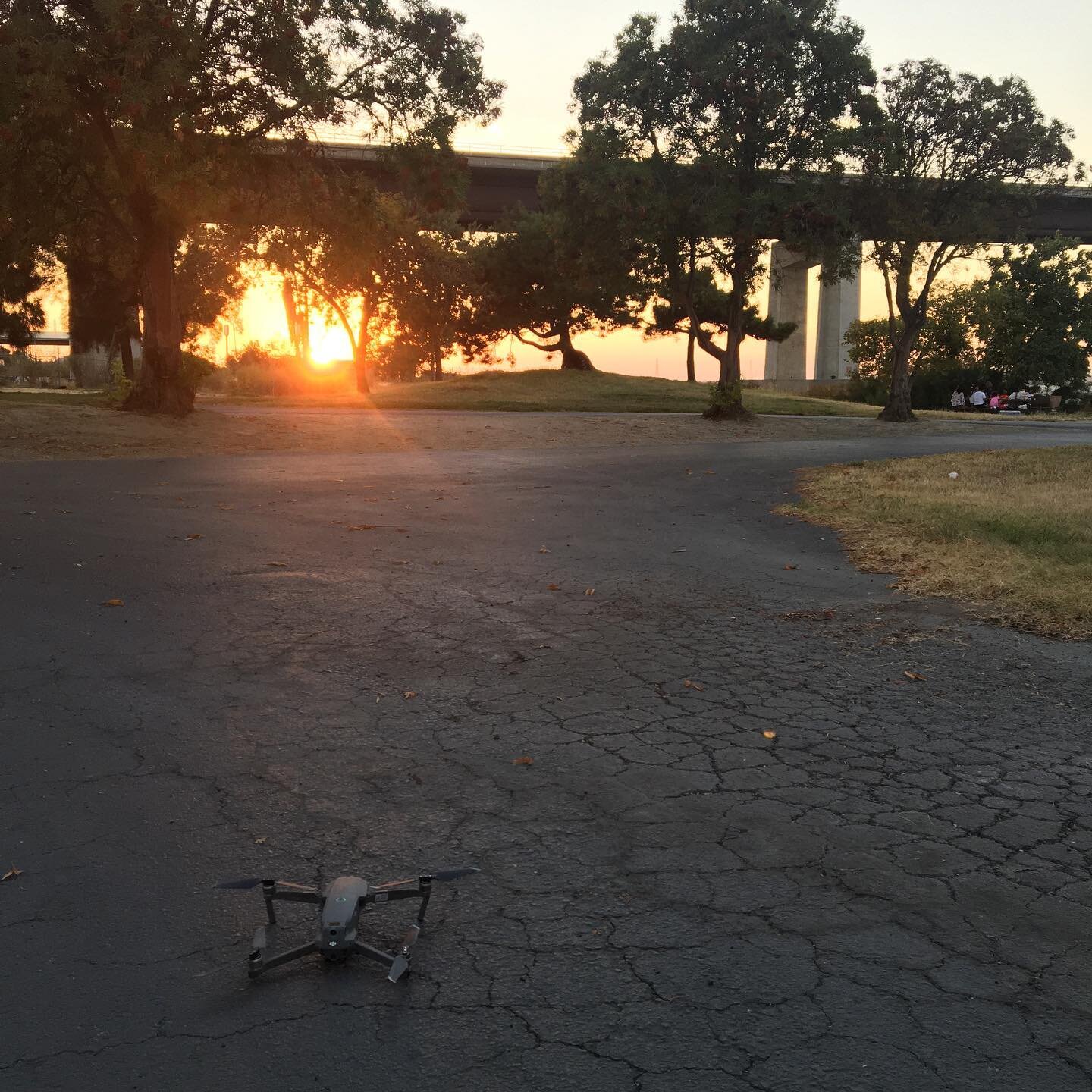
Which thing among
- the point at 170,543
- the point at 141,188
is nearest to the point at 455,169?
the point at 141,188

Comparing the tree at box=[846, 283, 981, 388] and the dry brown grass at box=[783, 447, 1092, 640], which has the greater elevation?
the tree at box=[846, 283, 981, 388]

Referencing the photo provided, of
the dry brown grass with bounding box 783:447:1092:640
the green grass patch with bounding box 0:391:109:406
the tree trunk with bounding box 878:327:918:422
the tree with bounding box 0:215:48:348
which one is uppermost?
the tree with bounding box 0:215:48:348

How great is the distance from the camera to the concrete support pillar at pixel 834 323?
60.7 metres

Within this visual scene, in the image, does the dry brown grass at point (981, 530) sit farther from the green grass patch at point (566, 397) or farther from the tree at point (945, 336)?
the tree at point (945, 336)

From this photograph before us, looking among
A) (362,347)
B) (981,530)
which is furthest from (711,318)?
(981,530)

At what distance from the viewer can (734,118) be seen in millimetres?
28500

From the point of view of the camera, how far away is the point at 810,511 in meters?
12.5

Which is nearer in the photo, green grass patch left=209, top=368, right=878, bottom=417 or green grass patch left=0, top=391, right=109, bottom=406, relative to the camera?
green grass patch left=0, top=391, right=109, bottom=406

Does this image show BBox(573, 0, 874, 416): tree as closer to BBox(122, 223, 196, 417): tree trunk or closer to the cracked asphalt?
BBox(122, 223, 196, 417): tree trunk

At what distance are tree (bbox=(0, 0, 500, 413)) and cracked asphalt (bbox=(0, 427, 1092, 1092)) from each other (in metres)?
12.4

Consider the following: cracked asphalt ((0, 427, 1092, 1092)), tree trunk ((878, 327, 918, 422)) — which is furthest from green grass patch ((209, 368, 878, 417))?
cracked asphalt ((0, 427, 1092, 1092))

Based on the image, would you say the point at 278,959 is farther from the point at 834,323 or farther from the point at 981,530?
the point at 834,323

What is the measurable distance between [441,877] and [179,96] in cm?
1854

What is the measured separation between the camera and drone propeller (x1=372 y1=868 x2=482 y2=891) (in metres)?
3.30
